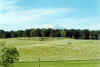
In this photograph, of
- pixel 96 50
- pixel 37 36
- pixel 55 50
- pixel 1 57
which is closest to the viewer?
pixel 1 57

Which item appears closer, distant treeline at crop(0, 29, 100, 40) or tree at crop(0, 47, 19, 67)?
tree at crop(0, 47, 19, 67)

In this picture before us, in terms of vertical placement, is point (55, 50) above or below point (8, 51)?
below

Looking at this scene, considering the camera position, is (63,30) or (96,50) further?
(63,30)

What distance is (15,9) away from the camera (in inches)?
476

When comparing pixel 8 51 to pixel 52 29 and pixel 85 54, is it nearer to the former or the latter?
pixel 85 54

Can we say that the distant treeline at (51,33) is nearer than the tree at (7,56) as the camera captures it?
No

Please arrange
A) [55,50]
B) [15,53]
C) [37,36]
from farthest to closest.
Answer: [37,36]
[55,50]
[15,53]

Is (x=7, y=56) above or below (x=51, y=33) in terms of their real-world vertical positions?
above

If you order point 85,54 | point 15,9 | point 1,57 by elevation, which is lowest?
point 85,54

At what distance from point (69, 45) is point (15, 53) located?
1275 centimetres

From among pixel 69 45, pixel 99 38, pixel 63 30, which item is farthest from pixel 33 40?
pixel 99 38

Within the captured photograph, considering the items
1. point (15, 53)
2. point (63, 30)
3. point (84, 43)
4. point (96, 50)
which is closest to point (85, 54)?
point (96, 50)

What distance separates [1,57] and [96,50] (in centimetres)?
1155

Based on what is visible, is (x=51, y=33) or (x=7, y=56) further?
(x=51, y=33)
